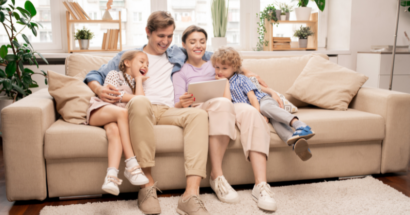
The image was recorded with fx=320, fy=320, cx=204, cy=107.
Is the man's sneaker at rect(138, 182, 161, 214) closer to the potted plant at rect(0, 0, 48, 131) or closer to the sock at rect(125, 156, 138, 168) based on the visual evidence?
the sock at rect(125, 156, 138, 168)

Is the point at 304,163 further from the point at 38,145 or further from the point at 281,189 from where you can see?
the point at 38,145

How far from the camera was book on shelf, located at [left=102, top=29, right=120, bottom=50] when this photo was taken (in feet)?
10.1

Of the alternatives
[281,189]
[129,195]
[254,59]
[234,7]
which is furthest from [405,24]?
[129,195]

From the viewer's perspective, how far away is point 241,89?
1.95 m

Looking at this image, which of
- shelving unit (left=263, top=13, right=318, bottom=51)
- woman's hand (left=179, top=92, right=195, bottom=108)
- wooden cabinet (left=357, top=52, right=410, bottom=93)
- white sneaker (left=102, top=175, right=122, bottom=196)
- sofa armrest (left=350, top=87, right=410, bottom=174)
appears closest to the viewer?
white sneaker (left=102, top=175, right=122, bottom=196)

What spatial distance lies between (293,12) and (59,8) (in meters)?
2.49

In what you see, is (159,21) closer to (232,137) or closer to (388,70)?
(232,137)

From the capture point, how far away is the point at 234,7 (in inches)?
138

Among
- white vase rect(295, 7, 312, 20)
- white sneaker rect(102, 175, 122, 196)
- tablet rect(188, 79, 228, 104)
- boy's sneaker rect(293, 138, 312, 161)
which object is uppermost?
white vase rect(295, 7, 312, 20)

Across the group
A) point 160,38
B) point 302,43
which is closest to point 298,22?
point 302,43

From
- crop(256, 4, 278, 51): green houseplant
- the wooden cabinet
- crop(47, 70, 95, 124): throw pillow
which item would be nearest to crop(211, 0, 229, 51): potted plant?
crop(256, 4, 278, 51): green houseplant

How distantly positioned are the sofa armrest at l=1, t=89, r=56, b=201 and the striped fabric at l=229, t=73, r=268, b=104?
105cm

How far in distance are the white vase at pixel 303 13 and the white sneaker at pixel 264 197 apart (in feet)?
7.61

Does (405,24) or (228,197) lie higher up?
(405,24)
